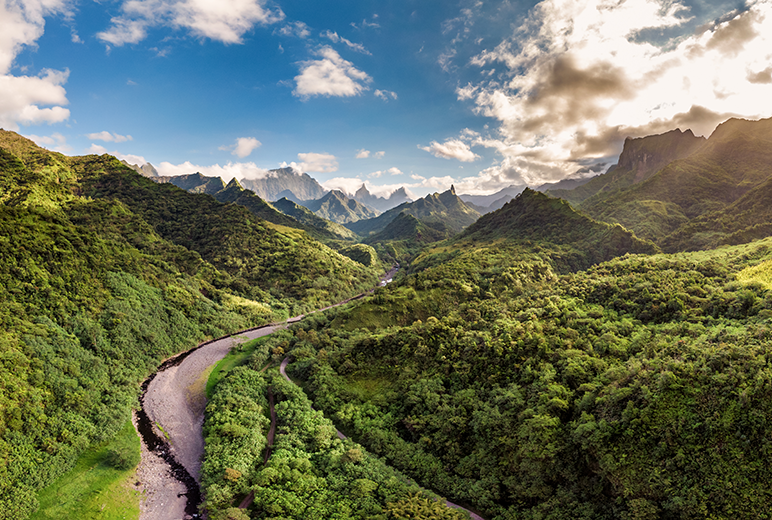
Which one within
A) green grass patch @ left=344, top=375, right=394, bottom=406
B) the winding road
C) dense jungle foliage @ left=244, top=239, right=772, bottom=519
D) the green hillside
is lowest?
the winding road

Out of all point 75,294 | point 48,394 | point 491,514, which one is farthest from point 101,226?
point 491,514

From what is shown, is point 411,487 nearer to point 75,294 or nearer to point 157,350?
point 157,350

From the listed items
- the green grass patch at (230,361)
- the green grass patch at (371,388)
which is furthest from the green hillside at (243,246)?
the green grass patch at (371,388)

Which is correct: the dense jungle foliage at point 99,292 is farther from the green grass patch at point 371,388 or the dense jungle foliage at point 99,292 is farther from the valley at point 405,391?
the green grass patch at point 371,388

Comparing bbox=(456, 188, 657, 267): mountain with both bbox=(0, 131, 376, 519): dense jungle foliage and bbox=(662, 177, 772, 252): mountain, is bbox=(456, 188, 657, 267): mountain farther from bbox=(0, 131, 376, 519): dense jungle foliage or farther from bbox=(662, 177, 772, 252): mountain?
bbox=(0, 131, 376, 519): dense jungle foliage

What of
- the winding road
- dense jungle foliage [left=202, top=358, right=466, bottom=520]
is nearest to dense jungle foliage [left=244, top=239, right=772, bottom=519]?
dense jungle foliage [left=202, top=358, right=466, bottom=520]
